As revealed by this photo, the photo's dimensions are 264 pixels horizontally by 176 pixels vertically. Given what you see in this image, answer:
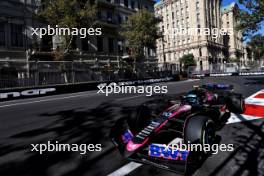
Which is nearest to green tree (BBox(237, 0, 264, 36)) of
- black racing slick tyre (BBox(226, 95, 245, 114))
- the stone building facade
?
black racing slick tyre (BBox(226, 95, 245, 114))

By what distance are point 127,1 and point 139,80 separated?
799 inches

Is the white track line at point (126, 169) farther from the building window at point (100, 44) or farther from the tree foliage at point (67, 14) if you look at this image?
the building window at point (100, 44)

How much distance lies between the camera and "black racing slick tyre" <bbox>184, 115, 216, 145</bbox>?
10.0 feet

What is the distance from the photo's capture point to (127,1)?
111ft

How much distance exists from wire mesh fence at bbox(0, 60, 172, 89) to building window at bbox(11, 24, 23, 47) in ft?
26.4

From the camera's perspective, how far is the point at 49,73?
12711 mm

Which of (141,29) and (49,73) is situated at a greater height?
(141,29)

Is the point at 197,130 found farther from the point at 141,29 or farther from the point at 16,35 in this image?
the point at 141,29

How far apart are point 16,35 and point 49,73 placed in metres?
10.5

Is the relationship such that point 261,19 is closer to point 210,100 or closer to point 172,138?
point 210,100

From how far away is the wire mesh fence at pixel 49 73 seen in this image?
11.2m
